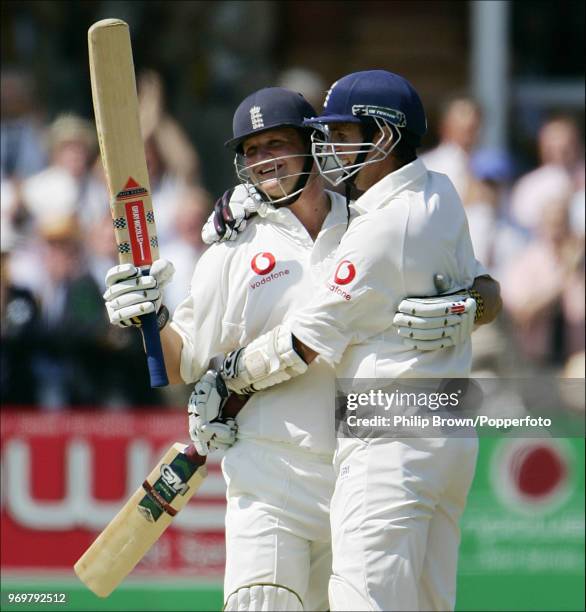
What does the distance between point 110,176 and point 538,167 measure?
14.5ft

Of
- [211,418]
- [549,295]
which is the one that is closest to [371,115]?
[211,418]

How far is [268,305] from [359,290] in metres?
0.45

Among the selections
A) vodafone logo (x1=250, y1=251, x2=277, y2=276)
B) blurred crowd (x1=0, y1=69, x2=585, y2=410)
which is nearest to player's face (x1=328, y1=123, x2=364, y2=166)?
vodafone logo (x1=250, y1=251, x2=277, y2=276)

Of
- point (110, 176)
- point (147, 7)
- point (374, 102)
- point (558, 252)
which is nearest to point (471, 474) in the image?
point (374, 102)

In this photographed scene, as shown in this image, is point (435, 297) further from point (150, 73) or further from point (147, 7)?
point (147, 7)

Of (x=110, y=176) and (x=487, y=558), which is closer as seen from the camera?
(x=110, y=176)

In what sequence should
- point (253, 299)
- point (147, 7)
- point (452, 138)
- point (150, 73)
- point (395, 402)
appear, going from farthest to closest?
point (147, 7), point (150, 73), point (452, 138), point (253, 299), point (395, 402)

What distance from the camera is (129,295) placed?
458cm

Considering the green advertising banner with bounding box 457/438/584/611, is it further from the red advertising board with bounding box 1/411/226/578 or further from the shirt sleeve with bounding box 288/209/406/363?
the shirt sleeve with bounding box 288/209/406/363

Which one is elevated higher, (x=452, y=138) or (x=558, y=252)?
(x=452, y=138)

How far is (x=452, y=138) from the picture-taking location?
8.51 m

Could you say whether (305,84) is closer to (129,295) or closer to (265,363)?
(129,295)

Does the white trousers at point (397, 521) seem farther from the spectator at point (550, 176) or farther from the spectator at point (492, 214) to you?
the spectator at point (550, 176)

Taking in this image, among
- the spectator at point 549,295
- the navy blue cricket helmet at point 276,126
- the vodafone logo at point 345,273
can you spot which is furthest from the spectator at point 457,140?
the vodafone logo at point 345,273
